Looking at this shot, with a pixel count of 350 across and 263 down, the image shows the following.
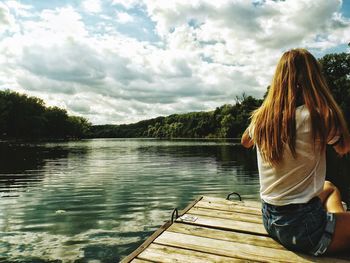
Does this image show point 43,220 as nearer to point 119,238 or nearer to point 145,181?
point 119,238

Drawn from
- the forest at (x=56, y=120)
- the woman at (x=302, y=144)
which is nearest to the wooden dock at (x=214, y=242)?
the woman at (x=302, y=144)

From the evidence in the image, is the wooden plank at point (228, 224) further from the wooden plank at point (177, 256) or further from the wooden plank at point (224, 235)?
the wooden plank at point (177, 256)

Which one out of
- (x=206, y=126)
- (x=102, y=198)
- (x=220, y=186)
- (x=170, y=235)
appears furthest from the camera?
(x=206, y=126)

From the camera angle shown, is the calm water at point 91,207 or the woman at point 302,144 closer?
the woman at point 302,144

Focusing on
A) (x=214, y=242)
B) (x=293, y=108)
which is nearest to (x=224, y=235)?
(x=214, y=242)

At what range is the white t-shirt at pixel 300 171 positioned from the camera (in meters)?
3.28

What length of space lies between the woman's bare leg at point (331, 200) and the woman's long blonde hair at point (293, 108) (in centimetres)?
106

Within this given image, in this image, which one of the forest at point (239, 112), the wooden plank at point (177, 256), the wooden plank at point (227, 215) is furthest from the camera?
the forest at point (239, 112)

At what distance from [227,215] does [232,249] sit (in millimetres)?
1629

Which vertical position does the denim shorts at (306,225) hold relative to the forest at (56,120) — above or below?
below

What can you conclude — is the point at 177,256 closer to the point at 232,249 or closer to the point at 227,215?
Answer: the point at 232,249

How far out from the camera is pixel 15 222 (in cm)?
978

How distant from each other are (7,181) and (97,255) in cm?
1301

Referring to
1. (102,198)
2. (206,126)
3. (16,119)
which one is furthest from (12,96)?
(102,198)
